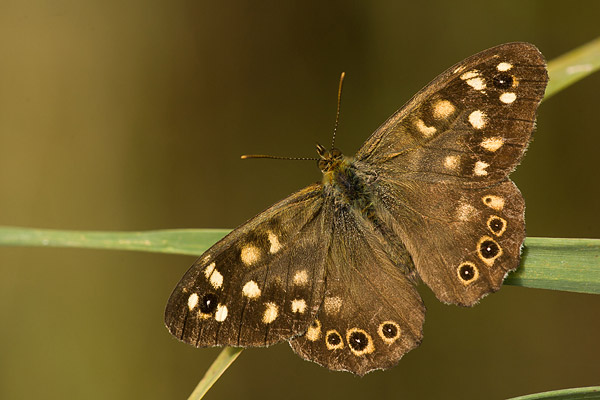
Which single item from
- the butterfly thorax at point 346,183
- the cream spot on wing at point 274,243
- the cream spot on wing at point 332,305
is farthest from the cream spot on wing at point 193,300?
the butterfly thorax at point 346,183

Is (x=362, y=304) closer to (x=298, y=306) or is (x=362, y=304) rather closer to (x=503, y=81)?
(x=298, y=306)

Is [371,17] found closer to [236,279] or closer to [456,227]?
[456,227]

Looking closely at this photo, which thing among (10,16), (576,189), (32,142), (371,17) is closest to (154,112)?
(32,142)

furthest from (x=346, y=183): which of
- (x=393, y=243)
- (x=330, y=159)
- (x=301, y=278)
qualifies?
(x=301, y=278)

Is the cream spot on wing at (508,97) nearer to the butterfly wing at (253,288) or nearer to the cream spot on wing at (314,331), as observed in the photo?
the butterfly wing at (253,288)

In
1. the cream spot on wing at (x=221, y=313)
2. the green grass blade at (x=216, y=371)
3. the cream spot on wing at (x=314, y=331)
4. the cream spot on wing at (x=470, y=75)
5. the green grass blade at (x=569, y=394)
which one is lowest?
the green grass blade at (x=216, y=371)

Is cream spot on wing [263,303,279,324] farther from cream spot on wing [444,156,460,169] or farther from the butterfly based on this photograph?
cream spot on wing [444,156,460,169]
